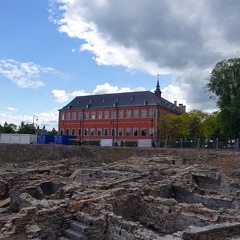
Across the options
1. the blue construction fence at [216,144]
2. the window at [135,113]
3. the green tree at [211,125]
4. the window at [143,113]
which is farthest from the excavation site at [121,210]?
the window at [135,113]

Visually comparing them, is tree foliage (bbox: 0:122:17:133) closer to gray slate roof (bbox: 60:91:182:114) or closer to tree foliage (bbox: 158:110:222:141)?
gray slate roof (bbox: 60:91:182:114)

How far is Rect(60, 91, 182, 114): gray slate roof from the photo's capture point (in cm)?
7021

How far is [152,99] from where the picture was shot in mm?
69125

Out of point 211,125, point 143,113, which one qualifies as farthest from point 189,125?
point 143,113

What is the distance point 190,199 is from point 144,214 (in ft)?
12.5

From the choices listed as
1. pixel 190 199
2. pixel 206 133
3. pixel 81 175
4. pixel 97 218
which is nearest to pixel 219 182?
→ pixel 190 199

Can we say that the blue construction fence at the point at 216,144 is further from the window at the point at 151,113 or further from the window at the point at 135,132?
the window at the point at 135,132

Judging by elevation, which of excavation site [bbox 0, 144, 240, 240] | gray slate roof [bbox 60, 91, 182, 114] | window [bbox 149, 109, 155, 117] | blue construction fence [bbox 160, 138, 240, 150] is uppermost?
gray slate roof [bbox 60, 91, 182, 114]

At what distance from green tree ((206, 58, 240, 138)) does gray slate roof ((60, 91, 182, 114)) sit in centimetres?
2283

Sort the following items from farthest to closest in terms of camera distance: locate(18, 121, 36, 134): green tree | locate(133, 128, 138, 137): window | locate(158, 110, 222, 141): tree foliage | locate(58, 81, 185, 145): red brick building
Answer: locate(18, 121, 36, 134): green tree → locate(133, 128, 138, 137): window → locate(58, 81, 185, 145): red brick building → locate(158, 110, 222, 141): tree foliage

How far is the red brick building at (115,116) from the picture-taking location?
6812 cm

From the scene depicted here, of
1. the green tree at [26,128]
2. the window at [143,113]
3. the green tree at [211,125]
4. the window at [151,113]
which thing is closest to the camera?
the green tree at [211,125]

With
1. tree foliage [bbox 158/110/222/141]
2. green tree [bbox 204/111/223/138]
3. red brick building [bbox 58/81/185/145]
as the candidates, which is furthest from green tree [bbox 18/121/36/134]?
green tree [bbox 204/111/223/138]

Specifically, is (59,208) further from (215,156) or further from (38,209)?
(215,156)
